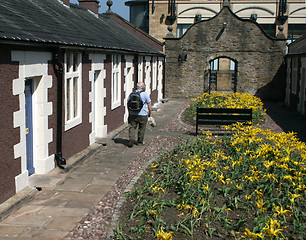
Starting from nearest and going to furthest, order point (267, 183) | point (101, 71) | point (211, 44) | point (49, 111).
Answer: point (267, 183) → point (49, 111) → point (101, 71) → point (211, 44)

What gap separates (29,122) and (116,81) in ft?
23.6

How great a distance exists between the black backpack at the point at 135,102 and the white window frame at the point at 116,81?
306 cm

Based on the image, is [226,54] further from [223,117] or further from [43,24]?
[43,24]

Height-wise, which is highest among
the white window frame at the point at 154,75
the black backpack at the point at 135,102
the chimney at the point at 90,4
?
the chimney at the point at 90,4

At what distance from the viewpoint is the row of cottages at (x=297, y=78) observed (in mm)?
20516

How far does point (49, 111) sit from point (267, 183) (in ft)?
15.1

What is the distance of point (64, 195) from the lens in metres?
7.74

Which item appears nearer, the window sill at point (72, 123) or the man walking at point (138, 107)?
the window sill at point (72, 123)

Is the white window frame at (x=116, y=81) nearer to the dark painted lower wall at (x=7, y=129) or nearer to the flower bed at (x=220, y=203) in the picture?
the flower bed at (x=220, y=203)

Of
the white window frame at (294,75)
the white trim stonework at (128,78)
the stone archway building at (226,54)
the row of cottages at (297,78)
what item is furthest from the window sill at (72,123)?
the stone archway building at (226,54)

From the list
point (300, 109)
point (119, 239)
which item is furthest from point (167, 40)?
point (119, 239)

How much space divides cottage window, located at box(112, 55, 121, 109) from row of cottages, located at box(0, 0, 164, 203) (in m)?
0.07

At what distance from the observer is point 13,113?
7.38 metres

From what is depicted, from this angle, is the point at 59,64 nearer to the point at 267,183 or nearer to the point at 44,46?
the point at 44,46
